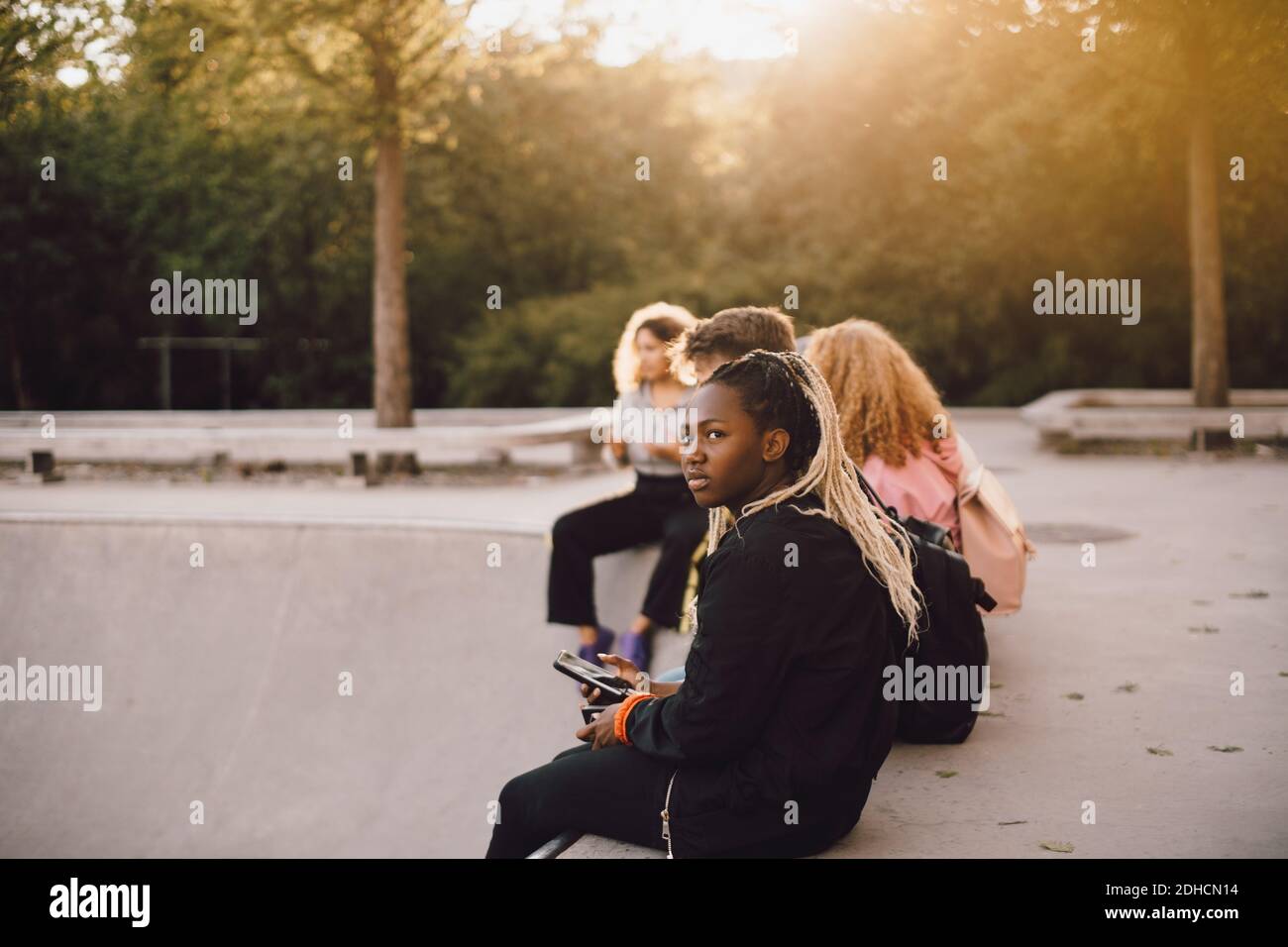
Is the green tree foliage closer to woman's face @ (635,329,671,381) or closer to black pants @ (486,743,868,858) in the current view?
woman's face @ (635,329,671,381)

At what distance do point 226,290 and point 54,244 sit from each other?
10.7 feet

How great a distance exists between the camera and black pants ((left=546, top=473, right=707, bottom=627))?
6918mm

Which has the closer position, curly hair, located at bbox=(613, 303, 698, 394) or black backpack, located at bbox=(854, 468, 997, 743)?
black backpack, located at bbox=(854, 468, 997, 743)

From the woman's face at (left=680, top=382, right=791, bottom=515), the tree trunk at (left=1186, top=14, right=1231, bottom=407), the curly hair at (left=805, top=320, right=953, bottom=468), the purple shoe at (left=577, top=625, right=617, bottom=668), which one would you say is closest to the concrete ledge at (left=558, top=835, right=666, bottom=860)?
the woman's face at (left=680, top=382, right=791, bottom=515)

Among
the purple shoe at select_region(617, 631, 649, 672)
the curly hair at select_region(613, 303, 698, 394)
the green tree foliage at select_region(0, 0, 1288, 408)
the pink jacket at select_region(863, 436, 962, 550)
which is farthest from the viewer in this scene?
the green tree foliage at select_region(0, 0, 1288, 408)

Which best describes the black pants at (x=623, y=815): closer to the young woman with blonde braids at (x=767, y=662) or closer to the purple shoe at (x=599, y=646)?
the young woman with blonde braids at (x=767, y=662)

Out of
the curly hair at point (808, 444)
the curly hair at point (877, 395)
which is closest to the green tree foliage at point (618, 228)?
the curly hair at point (877, 395)

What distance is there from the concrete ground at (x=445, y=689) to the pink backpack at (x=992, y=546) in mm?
478

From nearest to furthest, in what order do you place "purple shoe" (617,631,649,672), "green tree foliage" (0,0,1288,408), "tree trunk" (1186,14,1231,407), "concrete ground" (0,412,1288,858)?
"concrete ground" (0,412,1288,858)
"purple shoe" (617,631,649,672)
"tree trunk" (1186,14,1231,407)
"green tree foliage" (0,0,1288,408)

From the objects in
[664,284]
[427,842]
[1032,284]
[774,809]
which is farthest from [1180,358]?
[774,809]

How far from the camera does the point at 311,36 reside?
42.0 ft

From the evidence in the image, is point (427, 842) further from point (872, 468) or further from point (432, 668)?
point (872, 468)

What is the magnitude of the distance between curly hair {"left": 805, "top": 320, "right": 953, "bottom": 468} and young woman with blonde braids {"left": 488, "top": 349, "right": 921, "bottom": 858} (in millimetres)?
2020

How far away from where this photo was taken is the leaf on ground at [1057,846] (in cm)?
396
